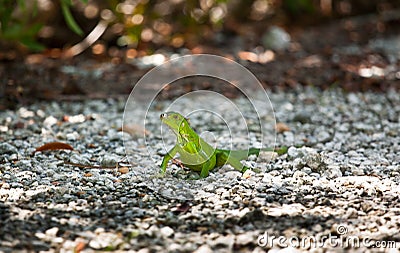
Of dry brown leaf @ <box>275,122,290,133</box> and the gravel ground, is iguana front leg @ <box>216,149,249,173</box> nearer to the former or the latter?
the gravel ground

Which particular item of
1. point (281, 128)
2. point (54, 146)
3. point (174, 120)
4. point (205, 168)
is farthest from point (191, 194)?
point (281, 128)

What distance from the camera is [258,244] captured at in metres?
1.95

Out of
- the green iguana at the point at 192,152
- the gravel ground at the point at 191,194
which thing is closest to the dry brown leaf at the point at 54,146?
the gravel ground at the point at 191,194

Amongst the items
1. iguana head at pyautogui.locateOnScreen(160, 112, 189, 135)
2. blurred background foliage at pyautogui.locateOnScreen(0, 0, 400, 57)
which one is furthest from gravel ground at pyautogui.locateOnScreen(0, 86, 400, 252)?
blurred background foliage at pyautogui.locateOnScreen(0, 0, 400, 57)

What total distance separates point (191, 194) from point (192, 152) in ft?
0.66

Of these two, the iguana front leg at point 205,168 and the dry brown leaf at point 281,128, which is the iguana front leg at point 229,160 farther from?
the dry brown leaf at point 281,128

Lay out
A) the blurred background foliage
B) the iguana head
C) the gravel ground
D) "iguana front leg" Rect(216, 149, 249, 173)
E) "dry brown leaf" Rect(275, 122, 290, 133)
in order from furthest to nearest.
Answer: the blurred background foliage
"dry brown leaf" Rect(275, 122, 290, 133)
"iguana front leg" Rect(216, 149, 249, 173)
the iguana head
the gravel ground

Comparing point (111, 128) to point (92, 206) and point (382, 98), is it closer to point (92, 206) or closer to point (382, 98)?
point (92, 206)

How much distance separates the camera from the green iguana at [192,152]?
2475 millimetres

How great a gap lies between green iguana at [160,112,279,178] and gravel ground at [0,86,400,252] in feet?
0.15

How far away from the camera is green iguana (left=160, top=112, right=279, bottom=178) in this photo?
247 centimetres

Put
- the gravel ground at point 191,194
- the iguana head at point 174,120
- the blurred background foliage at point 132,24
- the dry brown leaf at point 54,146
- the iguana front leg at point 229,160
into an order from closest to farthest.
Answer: the gravel ground at point 191,194
the iguana head at point 174,120
the iguana front leg at point 229,160
the dry brown leaf at point 54,146
the blurred background foliage at point 132,24

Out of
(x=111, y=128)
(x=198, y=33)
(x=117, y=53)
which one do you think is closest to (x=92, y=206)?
(x=111, y=128)

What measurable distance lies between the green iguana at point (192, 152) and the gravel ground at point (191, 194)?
1.8 inches
